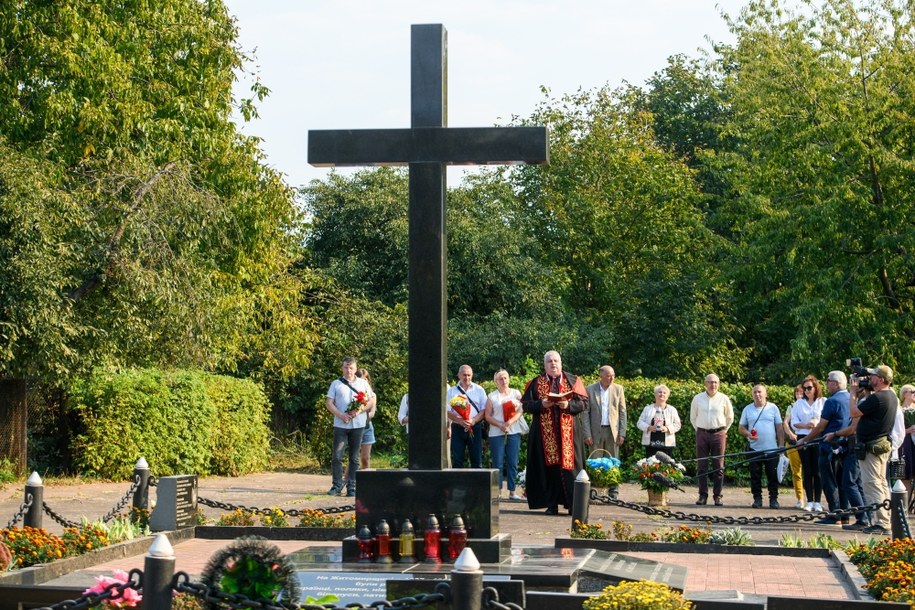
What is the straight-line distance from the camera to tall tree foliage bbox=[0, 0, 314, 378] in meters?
17.6

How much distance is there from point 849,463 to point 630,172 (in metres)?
20.9

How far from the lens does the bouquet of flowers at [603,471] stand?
53.7 ft

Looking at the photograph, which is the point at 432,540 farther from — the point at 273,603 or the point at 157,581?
the point at 157,581

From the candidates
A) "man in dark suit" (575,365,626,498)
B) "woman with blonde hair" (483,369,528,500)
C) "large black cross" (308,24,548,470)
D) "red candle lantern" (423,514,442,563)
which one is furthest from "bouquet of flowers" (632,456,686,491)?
"red candle lantern" (423,514,442,563)

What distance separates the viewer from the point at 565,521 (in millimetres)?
14711

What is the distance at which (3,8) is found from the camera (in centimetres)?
1947

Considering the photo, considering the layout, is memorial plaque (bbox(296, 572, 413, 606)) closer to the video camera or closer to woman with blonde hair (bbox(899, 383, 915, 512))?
the video camera

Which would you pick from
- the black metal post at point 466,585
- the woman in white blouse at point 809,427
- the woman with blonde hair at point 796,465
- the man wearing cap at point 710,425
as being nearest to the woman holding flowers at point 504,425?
the man wearing cap at point 710,425

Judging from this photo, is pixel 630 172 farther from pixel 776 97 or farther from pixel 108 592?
pixel 108 592

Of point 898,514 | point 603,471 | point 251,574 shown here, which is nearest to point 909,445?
point 603,471

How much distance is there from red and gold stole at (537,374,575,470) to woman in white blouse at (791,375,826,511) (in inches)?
130

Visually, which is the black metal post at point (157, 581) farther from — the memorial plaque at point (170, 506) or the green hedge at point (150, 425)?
the green hedge at point (150, 425)

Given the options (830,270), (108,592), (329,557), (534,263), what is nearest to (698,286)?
(534,263)

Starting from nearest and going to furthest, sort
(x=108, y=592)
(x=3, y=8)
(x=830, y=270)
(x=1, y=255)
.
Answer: (x=108, y=592) < (x=1, y=255) < (x=3, y=8) < (x=830, y=270)
